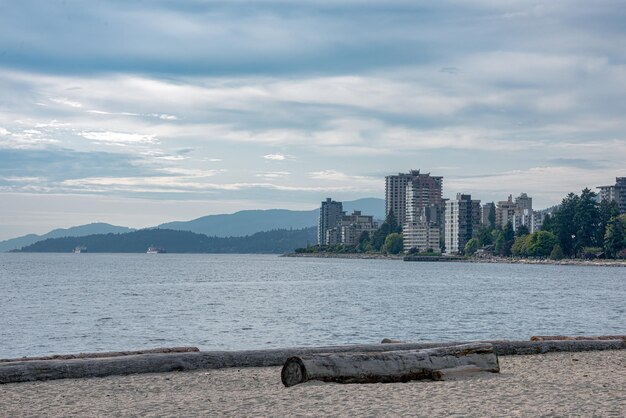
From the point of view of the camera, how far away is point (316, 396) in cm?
1462

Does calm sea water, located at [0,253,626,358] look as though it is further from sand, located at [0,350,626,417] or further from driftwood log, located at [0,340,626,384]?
sand, located at [0,350,626,417]

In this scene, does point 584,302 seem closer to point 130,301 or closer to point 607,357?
point 130,301

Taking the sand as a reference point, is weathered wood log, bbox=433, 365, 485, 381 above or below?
above

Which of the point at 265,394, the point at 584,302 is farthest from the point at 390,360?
the point at 584,302

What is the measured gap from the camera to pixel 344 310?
64.7 metres

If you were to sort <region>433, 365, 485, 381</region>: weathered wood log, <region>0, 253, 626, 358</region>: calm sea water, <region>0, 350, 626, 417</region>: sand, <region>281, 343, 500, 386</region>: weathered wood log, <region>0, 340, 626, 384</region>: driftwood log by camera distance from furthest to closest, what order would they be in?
<region>0, 253, 626, 358</region>: calm sea water, <region>0, 340, 626, 384</region>: driftwood log, <region>433, 365, 485, 381</region>: weathered wood log, <region>281, 343, 500, 386</region>: weathered wood log, <region>0, 350, 626, 417</region>: sand

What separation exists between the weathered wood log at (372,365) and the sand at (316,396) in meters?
0.21

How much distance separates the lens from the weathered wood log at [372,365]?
16.1 meters

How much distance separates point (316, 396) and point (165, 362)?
5018 mm

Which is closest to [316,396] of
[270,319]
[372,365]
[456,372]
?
[372,365]

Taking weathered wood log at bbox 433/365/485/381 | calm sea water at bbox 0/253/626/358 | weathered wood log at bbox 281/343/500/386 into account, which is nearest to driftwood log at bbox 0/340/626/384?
weathered wood log at bbox 433/365/485/381

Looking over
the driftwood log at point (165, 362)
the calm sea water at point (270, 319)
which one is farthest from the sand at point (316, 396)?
the calm sea water at point (270, 319)

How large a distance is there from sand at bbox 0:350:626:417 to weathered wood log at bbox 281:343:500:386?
21cm

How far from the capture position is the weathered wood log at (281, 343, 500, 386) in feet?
52.7
